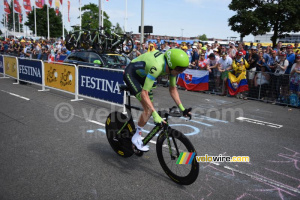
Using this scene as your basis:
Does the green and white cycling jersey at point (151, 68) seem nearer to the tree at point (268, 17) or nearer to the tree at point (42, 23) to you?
the tree at point (268, 17)

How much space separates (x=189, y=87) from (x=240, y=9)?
29.8 metres

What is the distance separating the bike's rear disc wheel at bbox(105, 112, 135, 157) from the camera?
3994 millimetres

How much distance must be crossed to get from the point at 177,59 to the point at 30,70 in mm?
9907

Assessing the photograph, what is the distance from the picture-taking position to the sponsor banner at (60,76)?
8.83 metres

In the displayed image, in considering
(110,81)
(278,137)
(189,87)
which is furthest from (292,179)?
(189,87)

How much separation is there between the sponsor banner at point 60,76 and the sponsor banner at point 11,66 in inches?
127

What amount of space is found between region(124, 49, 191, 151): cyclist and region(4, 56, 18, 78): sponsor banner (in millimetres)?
10710

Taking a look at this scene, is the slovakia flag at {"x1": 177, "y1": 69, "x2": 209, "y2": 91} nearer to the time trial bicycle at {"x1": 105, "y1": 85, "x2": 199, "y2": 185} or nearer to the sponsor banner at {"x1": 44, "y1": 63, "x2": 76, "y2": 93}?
the sponsor banner at {"x1": 44, "y1": 63, "x2": 76, "y2": 93}

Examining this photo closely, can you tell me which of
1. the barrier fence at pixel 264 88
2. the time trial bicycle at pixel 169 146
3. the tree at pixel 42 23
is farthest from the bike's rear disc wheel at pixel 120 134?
the tree at pixel 42 23

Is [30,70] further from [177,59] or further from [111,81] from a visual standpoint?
[177,59]

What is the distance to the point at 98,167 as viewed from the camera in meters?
3.88

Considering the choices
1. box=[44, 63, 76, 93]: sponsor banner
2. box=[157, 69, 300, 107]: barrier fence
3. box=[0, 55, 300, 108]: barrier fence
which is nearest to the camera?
box=[0, 55, 300, 108]: barrier fence

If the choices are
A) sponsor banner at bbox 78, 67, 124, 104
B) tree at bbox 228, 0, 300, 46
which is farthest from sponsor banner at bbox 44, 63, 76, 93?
tree at bbox 228, 0, 300, 46

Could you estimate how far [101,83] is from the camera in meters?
7.75
